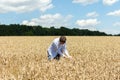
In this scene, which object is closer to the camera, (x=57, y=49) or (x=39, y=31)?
(x=57, y=49)

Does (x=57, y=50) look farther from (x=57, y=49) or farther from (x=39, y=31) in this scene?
(x=39, y=31)

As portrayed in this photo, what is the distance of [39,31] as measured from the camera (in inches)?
3487

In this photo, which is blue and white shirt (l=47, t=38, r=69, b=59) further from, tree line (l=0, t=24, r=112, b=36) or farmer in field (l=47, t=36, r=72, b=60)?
tree line (l=0, t=24, r=112, b=36)

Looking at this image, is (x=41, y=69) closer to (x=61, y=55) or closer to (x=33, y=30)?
(x=61, y=55)

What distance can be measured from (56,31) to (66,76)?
7857cm

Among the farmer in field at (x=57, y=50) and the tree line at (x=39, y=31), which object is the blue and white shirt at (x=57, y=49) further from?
the tree line at (x=39, y=31)

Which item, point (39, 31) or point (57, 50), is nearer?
point (57, 50)

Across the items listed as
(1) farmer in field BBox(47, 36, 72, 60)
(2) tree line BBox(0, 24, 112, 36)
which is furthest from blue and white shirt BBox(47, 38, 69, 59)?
(2) tree line BBox(0, 24, 112, 36)

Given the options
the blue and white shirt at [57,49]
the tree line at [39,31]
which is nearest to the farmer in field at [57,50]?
the blue and white shirt at [57,49]

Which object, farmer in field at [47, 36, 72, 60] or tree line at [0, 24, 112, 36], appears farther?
tree line at [0, 24, 112, 36]

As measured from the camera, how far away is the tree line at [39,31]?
3386 inches

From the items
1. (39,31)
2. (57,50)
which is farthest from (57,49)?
(39,31)

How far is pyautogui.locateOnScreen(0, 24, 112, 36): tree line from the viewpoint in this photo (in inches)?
3386

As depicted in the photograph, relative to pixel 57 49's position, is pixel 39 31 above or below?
below
